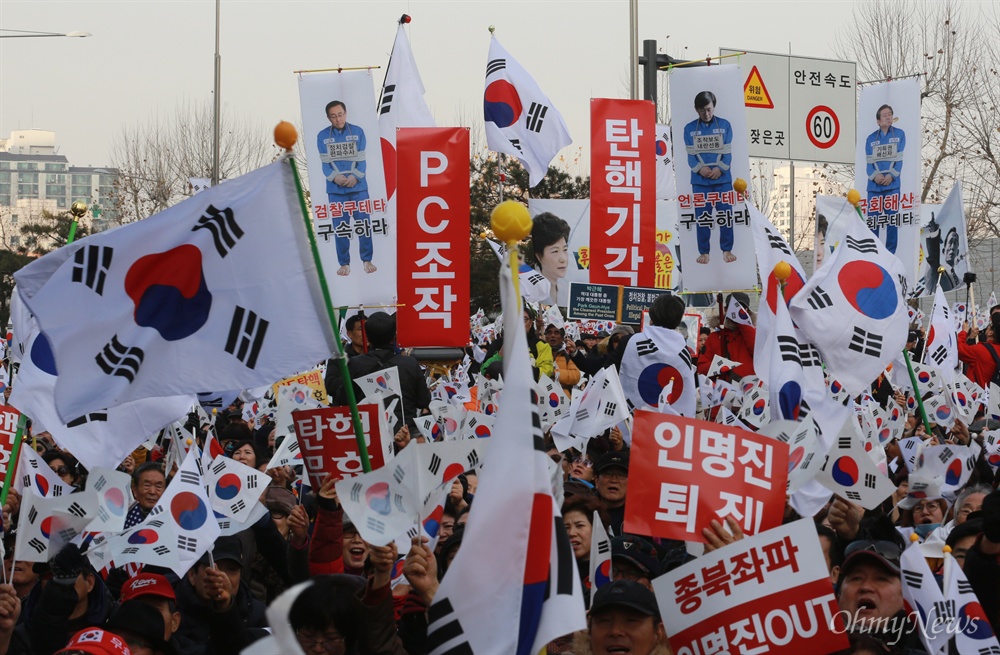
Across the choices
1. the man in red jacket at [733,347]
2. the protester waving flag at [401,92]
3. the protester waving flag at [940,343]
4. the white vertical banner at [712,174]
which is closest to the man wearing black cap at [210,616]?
the man in red jacket at [733,347]

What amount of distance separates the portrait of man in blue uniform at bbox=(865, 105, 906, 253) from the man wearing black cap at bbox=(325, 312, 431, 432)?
6864mm

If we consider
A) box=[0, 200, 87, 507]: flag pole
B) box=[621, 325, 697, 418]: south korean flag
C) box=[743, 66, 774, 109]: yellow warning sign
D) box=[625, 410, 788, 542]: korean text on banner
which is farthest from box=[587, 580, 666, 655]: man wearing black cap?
box=[743, 66, 774, 109]: yellow warning sign

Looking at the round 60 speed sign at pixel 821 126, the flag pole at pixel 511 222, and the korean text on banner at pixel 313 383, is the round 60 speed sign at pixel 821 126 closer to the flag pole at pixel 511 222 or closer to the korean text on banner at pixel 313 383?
the korean text on banner at pixel 313 383

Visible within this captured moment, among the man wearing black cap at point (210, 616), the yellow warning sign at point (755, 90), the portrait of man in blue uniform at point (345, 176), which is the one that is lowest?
the man wearing black cap at point (210, 616)

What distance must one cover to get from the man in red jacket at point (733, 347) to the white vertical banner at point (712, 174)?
0.81 meters

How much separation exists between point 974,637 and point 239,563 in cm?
327

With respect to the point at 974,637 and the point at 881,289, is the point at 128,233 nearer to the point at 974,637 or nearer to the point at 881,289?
the point at 974,637

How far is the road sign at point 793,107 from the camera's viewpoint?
1936 cm

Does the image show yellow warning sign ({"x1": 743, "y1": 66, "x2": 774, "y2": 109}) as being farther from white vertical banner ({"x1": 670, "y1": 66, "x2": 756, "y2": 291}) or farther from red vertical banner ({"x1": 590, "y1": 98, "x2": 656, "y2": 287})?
red vertical banner ({"x1": 590, "y1": 98, "x2": 656, "y2": 287})

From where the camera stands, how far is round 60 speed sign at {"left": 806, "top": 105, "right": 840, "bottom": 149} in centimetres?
1967

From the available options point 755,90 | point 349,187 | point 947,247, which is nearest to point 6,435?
point 349,187

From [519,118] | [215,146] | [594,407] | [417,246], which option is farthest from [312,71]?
[215,146]

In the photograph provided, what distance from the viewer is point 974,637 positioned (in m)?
4.38

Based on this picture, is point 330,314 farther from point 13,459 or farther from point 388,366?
point 388,366
